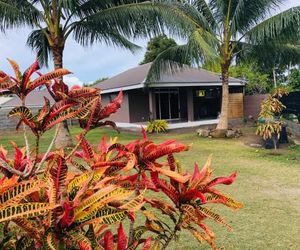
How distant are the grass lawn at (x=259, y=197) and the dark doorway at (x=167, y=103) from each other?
9672 millimetres

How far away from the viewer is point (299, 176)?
750 centimetres

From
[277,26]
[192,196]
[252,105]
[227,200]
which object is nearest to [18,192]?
[192,196]

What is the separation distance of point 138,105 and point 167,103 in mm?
1808

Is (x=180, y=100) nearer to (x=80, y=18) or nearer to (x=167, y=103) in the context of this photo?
(x=167, y=103)

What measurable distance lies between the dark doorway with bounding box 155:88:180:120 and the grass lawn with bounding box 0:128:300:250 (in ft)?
31.7

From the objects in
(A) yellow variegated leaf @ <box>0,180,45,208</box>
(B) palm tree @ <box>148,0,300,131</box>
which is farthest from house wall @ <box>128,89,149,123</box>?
(A) yellow variegated leaf @ <box>0,180,45,208</box>

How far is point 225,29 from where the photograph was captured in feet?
46.3

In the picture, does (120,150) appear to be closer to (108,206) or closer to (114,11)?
(108,206)

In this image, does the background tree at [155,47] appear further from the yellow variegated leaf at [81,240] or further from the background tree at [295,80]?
the yellow variegated leaf at [81,240]

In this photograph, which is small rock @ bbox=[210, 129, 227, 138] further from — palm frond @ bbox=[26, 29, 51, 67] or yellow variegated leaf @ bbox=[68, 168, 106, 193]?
yellow variegated leaf @ bbox=[68, 168, 106, 193]

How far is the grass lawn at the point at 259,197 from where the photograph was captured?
4238 mm

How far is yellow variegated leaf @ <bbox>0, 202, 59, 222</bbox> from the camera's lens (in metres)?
1.11

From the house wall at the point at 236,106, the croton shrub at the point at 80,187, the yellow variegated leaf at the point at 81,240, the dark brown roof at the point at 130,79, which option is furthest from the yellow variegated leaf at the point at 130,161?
the house wall at the point at 236,106

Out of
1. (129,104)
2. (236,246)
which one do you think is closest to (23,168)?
(236,246)
